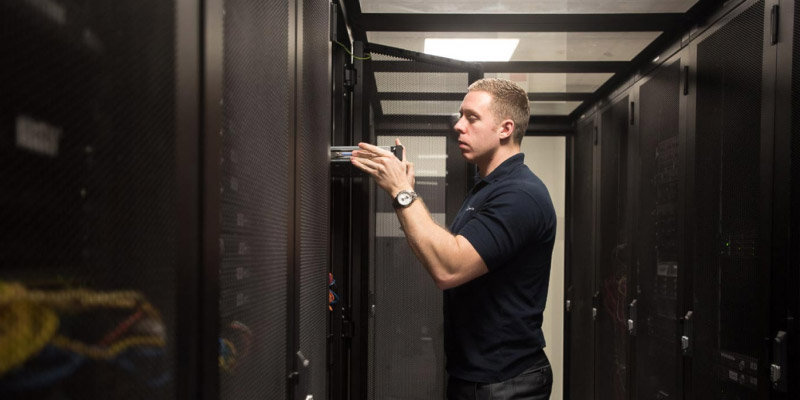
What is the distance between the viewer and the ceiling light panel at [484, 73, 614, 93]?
12.5 ft

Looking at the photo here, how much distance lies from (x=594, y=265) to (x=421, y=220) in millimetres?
3122

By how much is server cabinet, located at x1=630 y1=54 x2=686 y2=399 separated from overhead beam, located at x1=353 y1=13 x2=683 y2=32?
244 mm

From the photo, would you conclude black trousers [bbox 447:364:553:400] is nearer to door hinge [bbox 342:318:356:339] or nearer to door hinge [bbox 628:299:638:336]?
door hinge [bbox 342:318:356:339]

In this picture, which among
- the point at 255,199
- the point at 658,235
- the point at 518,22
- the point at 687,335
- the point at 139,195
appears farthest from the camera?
the point at 658,235

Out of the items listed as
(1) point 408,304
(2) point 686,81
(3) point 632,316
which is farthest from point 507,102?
(3) point 632,316

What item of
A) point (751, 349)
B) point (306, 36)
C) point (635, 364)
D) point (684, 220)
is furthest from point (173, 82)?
point (635, 364)

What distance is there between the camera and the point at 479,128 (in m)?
1.77

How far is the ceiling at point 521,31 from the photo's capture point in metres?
2.42

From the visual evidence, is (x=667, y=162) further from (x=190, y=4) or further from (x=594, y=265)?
(x=190, y=4)

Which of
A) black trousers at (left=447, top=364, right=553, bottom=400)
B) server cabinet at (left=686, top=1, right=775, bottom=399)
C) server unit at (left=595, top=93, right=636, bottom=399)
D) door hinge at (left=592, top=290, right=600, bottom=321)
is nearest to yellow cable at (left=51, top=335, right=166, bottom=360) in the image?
black trousers at (left=447, top=364, right=553, bottom=400)

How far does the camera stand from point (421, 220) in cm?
153

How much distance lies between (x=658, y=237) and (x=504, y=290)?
1.90 m

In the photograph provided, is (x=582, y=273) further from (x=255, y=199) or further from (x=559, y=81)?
(x=255, y=199)

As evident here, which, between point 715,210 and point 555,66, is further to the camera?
point 555,66
